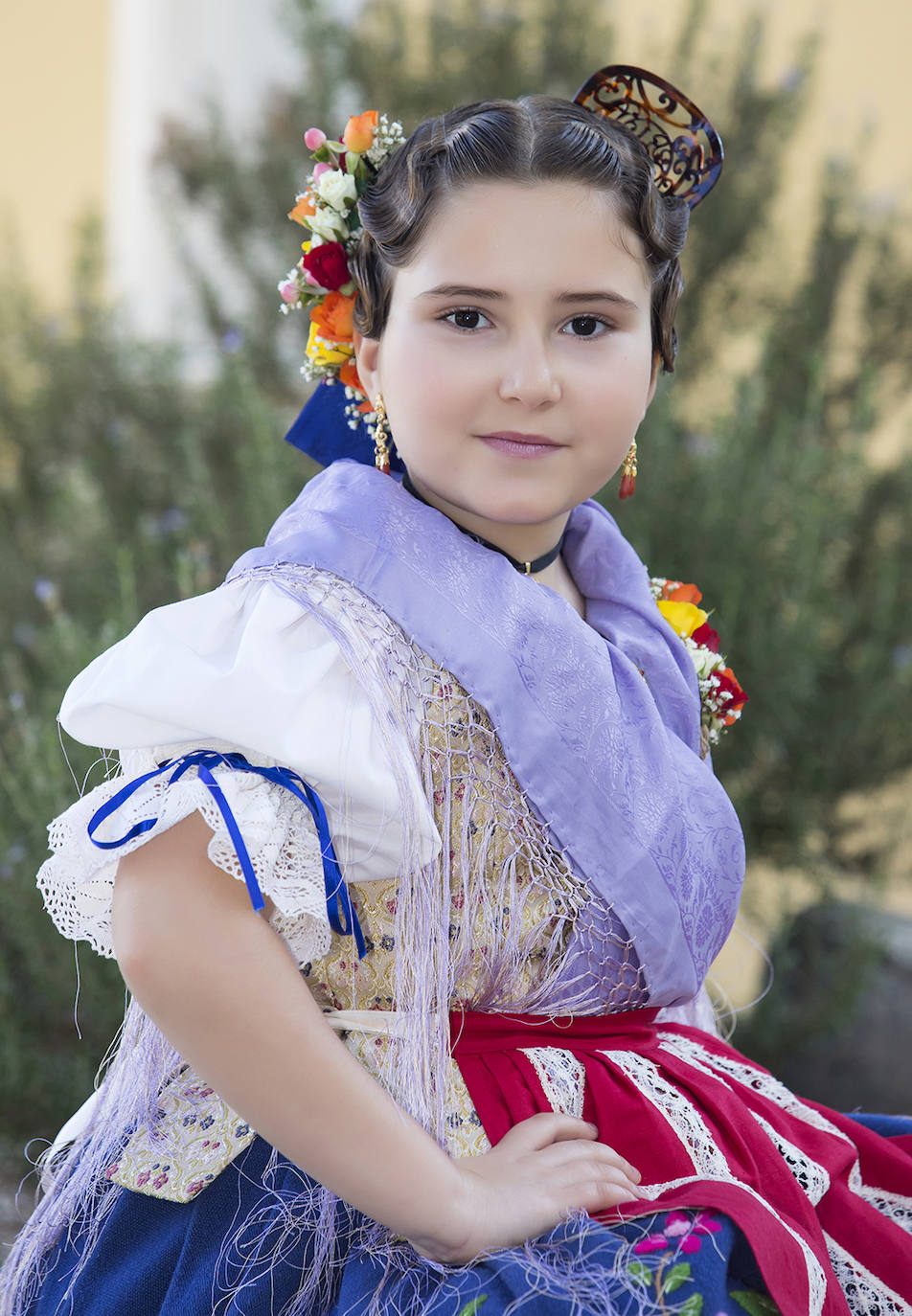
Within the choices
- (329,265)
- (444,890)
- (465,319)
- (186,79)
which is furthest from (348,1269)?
(186,79)

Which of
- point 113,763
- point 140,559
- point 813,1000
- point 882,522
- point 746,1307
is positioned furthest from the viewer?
point 882,522

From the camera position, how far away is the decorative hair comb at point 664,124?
104cm

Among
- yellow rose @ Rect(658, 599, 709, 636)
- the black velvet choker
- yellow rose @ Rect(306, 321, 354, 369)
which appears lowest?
yellow rose @ Rect(658, 599, 709, 636)

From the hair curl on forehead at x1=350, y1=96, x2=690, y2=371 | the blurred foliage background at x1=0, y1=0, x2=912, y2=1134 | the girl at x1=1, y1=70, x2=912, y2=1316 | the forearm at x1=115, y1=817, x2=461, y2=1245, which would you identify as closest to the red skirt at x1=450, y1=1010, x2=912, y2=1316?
the girl at x1=1, y1=70, x2=912, y2=1316

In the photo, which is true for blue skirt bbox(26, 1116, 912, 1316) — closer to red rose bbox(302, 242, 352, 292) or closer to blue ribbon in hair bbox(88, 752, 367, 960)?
blue ribbon in hair bbox(88, 752, 367, 960)

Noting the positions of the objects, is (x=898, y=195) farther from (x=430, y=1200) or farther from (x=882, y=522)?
(x=430, y=1200)

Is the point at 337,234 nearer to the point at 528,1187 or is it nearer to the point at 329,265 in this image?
the point at 329,265

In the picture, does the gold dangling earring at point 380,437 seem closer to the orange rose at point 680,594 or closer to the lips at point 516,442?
the lips at point 516,442

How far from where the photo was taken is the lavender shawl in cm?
86

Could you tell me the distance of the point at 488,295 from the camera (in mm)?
884

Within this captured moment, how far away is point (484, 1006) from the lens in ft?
2.88

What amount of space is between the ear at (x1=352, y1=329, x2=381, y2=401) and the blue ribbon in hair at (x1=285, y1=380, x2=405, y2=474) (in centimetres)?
6

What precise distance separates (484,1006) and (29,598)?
1.97m

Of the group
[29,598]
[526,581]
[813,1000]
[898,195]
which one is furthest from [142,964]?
[898,195]
